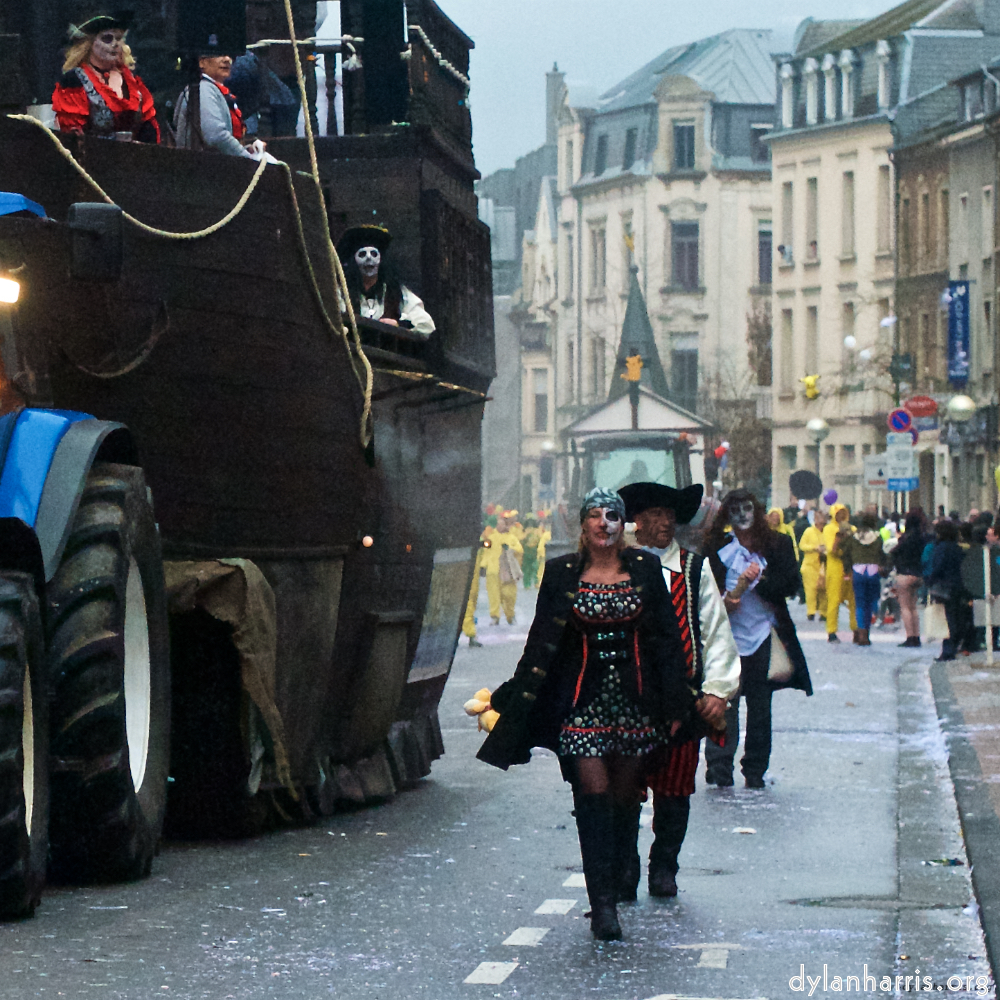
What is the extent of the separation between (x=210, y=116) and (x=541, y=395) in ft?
298

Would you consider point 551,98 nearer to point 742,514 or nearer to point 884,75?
point 884,75

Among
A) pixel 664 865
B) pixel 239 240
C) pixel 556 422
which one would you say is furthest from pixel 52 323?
pixel 556 422

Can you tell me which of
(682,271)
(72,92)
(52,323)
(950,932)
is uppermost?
(682,271)

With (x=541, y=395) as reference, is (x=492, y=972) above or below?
below

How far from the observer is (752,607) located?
1487 cm

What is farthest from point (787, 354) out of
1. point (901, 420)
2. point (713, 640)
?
point (713, 640)

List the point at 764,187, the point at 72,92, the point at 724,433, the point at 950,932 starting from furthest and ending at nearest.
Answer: the point at 764,187, the point at 724,433, the point at 72,92, the point at 950,932

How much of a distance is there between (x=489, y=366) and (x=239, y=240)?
455 cm

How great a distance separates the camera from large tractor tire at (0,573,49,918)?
8.60 meters

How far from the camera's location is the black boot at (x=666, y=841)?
33.2 ft

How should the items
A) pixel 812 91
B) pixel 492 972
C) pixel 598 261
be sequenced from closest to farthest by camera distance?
pixel 492 972
pixel 812 91
pixel 598 261

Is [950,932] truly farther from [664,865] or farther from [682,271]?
[682,271]

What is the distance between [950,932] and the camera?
9352mm

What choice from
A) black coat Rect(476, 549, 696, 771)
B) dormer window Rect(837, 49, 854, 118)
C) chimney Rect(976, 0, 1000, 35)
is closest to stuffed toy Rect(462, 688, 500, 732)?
black coat Rect(476, 549, 696, 771)
